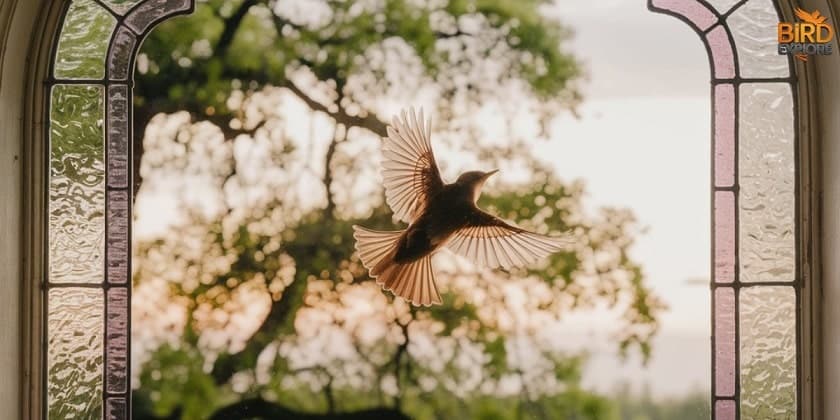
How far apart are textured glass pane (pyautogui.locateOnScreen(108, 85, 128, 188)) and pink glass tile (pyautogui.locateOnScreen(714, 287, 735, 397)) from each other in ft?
4.96

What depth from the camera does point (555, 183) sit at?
9.32ft

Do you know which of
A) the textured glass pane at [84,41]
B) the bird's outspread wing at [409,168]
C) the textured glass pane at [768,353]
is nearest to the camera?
the bird's outspread wing at [409,168]

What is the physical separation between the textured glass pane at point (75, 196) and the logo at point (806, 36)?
1.71 meters

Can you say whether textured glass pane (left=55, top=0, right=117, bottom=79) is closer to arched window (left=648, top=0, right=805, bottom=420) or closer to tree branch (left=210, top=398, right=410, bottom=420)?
tree branch (left=210, top=398, right=410, bottom=420)

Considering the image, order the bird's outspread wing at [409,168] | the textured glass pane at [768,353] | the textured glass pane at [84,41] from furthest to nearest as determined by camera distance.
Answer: the textured glass pane at [84,41] → the textured glass pane at [768,353] → the bird's outspread wing at [409,168]

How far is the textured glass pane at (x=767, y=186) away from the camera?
2754 millimetres

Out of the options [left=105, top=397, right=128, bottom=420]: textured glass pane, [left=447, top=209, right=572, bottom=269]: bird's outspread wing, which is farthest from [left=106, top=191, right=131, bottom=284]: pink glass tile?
[left=447, top=209, right=572, bottom=269]: bird's outspread wing

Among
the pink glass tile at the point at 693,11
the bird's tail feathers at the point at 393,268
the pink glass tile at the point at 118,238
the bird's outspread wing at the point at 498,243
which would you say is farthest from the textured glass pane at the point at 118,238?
the pink glass tile at the point at 693,11

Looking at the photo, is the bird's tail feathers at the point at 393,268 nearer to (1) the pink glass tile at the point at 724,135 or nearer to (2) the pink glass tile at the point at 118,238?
(2) the pink glass tile at the point at 118,238

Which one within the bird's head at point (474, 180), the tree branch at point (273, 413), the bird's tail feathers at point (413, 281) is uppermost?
the bird's head at point (474, 180)

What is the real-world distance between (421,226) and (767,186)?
862 millimetres

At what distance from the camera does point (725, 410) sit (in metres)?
2.76

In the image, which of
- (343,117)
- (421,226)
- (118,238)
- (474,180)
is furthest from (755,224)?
(118,238)

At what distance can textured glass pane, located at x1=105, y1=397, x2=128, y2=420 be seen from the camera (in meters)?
2.81
